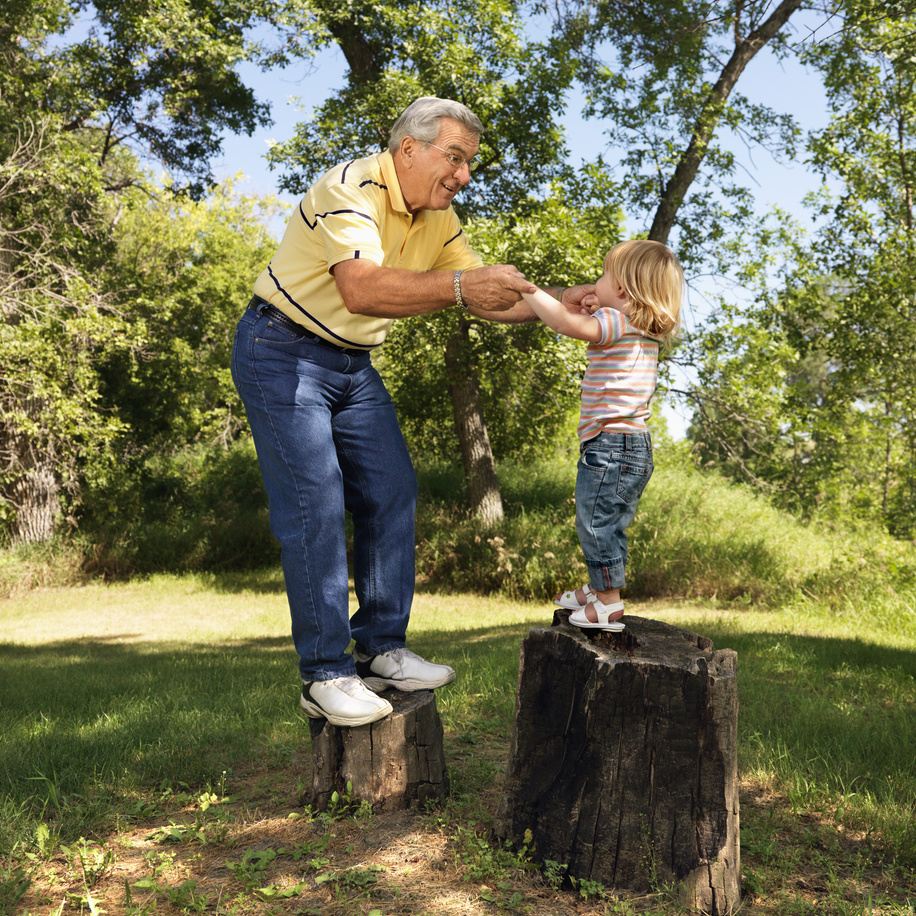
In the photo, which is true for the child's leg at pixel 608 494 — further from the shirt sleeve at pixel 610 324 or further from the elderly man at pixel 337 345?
the elderly man at pixel 337 345

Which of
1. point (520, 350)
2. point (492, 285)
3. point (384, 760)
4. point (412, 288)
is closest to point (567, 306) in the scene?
point (492, 285)

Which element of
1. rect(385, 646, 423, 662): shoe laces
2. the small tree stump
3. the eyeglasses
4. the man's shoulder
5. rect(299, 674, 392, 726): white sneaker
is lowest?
the small tree stump

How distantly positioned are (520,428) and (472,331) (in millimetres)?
3725

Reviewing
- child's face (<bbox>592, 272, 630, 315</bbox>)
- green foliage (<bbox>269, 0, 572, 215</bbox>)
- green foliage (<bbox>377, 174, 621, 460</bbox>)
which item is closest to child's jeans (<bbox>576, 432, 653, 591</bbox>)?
child's face (<bbox>592, 272, 630, 315</bbox>)

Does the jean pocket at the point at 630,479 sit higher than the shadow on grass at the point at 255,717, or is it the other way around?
the jean pocket at the point at 630,479

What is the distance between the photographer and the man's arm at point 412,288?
261 cm

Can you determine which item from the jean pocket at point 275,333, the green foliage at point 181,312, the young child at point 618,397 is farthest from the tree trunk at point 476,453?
the jean pocket at point 275,333

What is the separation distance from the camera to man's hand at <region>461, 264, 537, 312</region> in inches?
105

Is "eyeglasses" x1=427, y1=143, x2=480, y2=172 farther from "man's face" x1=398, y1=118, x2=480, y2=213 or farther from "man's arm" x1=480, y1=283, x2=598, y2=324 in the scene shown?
"man's arm" x1=480, y1=283, x2=598, y2=324

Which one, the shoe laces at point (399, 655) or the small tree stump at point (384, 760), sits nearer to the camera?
the small tree stump at point (384, 760)

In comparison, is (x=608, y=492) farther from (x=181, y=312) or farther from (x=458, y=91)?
(x=181, y=312)

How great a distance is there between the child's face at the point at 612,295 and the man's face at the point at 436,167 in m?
0.62

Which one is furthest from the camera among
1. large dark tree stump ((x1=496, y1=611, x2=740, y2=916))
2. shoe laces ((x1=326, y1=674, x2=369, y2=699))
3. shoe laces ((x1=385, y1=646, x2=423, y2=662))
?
shoe laces ((x1=385, y1=646, x2=423, y2=662))

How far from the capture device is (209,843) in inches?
105
